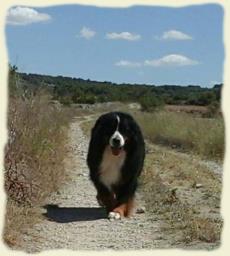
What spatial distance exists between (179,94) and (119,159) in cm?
219

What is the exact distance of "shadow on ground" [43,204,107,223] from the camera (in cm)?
582

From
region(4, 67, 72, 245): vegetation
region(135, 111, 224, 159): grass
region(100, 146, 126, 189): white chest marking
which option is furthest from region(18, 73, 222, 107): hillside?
region(100, 146, 126, 189): white chest marking

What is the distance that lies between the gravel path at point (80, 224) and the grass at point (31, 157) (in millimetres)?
112

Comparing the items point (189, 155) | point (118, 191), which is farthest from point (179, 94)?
point (189, 155)

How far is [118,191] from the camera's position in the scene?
6.25m

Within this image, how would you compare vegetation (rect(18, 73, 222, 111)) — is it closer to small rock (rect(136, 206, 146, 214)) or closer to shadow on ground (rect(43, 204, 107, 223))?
shadow on ground (rect(43, 204, 107, 223))

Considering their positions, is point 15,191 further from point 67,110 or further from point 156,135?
point 156,135

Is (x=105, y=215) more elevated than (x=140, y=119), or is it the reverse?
(x=140, y=119)

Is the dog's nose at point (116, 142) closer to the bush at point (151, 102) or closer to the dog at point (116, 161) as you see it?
the dog at point (116, 161)

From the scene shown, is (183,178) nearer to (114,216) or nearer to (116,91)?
(114,216)

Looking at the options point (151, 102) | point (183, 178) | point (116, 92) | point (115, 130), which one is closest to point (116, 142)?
point (115, 130)

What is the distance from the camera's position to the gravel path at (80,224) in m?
4.54

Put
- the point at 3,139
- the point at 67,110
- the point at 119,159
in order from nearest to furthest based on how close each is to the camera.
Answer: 1. the point at 3,139
2. the point at 67,110
3. the point at 119,159

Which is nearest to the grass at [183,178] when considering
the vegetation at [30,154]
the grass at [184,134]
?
the grass at [184,134]
